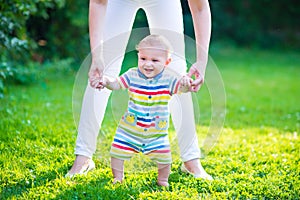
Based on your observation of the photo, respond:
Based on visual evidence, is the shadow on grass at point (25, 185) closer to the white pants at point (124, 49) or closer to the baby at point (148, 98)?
the white pants at point (124, 49)

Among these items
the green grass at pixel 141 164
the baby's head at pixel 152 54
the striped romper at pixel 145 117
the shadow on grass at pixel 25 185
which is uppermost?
the baby's head at pixel 152 54

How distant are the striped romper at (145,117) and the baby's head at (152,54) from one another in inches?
1.7

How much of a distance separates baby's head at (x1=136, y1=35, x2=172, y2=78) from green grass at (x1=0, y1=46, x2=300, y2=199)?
0.64 meters

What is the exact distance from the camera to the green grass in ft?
8.48

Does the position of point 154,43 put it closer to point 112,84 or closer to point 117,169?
point 112,84

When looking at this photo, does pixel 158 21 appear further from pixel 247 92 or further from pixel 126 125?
pixel 247 92

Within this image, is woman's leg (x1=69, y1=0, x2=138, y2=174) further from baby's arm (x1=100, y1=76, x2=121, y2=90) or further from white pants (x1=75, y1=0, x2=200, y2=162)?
A: baby's arm (x1=100, y1=76, x2=121, y2=90)

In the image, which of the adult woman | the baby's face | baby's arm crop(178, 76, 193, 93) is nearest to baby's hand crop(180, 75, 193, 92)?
baby's arm crop(178, 76, 193, 93)

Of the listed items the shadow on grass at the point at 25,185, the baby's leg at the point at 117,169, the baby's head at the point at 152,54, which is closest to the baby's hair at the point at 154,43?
the baby's head at the point at 152,54

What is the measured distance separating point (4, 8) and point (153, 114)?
207 centimetres

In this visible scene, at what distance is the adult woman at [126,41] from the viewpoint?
273 cm

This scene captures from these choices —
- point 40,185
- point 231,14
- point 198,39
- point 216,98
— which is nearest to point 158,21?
point 198,39

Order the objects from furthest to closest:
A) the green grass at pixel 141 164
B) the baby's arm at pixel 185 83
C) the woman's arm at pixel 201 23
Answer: the woman's arm at pixel 201 23, the green grass at pixel 141 164, the baby's arm at pixel 185 83

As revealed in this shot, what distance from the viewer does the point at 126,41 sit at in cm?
283
